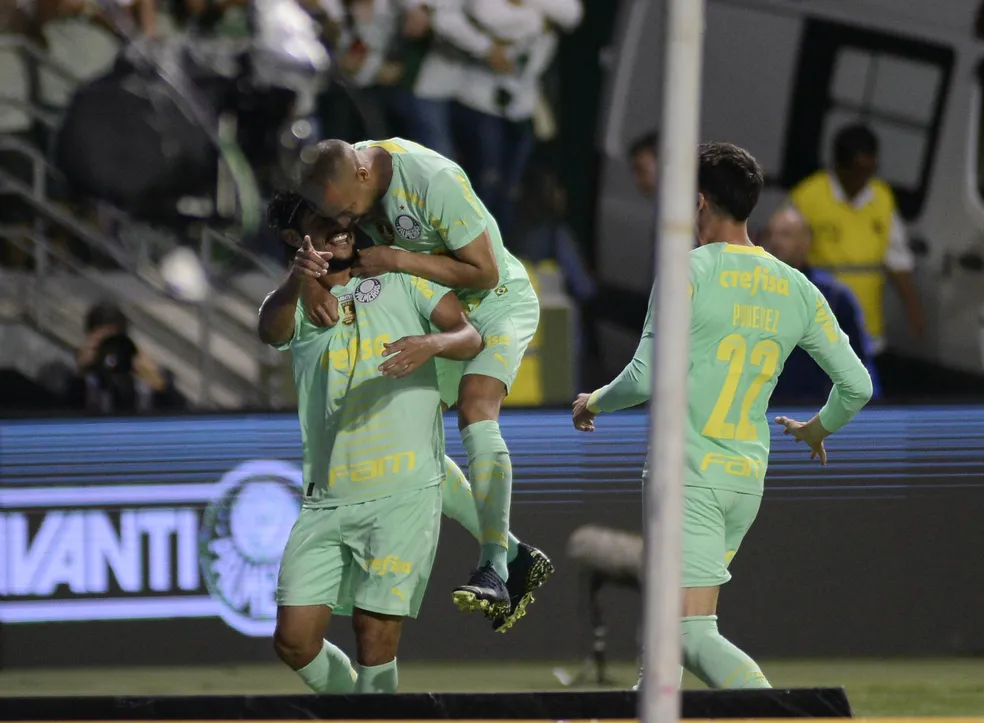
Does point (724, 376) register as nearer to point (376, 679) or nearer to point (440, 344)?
point (440, 344)

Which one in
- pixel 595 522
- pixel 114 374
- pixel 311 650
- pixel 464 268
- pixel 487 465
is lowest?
pixel 595 522

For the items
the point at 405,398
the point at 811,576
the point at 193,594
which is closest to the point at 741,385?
the point at 405,398

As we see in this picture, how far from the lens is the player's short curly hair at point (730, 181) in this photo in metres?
4.84

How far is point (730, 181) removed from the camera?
191 inches

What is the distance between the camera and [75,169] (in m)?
8.40

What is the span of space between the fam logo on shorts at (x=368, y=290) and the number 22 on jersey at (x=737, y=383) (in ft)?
3.65

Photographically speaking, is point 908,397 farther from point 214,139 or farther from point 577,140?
point 214,139

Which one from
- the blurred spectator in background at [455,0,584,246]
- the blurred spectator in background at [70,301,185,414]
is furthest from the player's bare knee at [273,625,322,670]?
the blurred spectator in background at [455,0,584,246]

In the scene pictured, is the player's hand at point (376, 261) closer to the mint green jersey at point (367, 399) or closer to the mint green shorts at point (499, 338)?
the mint green jersey at point (367, 399)

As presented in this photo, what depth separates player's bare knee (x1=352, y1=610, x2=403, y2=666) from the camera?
5.20 m

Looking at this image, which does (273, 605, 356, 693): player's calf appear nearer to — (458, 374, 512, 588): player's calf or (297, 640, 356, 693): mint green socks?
(297, 640, 356, 693): mint green socks

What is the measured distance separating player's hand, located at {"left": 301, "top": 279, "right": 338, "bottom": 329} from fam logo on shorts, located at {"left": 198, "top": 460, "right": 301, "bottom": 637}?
122 inches

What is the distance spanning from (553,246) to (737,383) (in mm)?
3673

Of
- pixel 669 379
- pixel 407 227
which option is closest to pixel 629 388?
pixel 407 227
